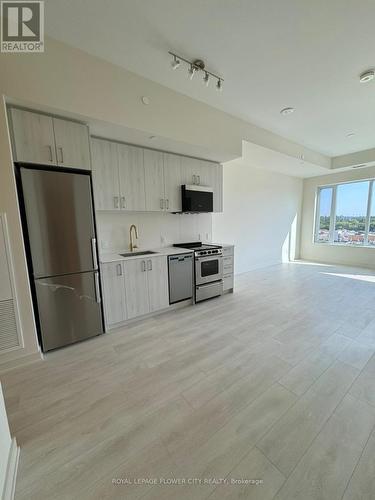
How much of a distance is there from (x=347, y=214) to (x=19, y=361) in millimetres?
8276

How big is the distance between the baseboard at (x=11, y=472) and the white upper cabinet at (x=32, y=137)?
2.34 meters

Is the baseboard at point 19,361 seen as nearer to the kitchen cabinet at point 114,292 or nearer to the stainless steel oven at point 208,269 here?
the kitchen cabinet at point 114,292

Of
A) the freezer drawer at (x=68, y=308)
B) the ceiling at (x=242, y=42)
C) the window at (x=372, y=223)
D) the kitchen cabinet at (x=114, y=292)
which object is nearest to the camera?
the ceiling at (x=242, y=42)

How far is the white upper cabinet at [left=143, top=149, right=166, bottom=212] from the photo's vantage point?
129 inches

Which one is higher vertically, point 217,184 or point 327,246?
point 217,184

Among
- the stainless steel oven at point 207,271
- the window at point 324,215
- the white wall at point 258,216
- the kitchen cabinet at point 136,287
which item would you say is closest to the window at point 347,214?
the window at point 324,215

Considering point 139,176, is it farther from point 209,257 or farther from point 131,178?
point 209,257

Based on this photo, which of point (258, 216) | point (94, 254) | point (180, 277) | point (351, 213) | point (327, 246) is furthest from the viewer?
point (327, 246)

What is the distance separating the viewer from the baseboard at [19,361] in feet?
6.83

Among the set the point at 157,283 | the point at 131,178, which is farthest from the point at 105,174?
the point at 157,283

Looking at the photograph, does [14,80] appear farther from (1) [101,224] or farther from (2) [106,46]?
(1) [101,224]

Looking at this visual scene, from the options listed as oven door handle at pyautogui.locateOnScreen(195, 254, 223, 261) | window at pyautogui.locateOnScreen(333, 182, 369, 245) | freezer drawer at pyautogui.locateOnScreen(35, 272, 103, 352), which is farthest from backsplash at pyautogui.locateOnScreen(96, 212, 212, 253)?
window at pyautogui.locateOnScreen(333, 182, 369, 245)

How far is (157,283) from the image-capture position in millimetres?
3232

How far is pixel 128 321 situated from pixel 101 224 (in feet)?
5.08
